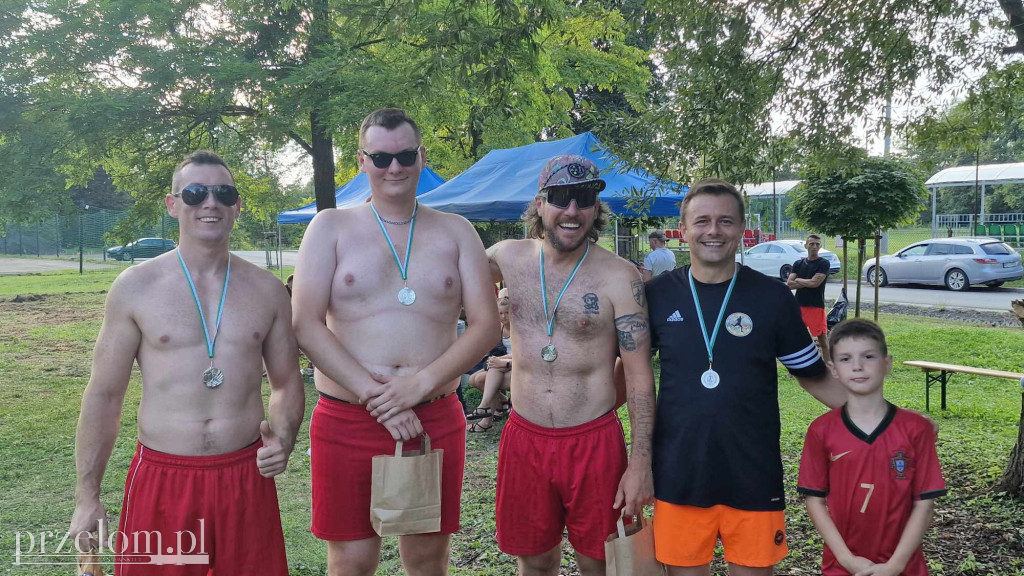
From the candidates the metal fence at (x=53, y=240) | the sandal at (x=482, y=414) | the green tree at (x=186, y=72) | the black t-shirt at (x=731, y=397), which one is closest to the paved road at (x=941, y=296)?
the green tree at (x=186, y=72)

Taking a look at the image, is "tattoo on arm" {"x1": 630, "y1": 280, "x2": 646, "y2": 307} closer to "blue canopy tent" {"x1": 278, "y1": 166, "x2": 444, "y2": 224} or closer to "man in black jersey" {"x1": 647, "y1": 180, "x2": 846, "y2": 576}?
"man in black jersey" {"x1": 647, "y1": 180, "x2": 846, "y2": 576}

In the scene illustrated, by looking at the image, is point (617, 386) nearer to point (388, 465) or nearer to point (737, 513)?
point (737, 513)

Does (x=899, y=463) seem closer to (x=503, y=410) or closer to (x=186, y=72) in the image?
(x=503, y=410)

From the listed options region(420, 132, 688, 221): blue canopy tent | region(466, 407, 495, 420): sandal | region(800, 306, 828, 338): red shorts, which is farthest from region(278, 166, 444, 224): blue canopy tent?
region(800, 306, 828, 338): red shorts

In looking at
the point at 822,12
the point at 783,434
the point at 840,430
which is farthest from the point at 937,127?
the point at 840,430

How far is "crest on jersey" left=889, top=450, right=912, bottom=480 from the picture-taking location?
2.68 m

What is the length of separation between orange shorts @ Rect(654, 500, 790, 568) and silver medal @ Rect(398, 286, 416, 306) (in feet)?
4.36

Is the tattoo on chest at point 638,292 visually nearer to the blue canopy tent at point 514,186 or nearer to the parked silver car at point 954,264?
the blue canopy tent at point 514,186

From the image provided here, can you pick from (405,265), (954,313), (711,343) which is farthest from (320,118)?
(954,313)

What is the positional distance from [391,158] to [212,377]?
Result: 1143mm

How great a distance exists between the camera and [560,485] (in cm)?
309

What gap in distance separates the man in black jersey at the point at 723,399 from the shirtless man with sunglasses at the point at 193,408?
1.56m

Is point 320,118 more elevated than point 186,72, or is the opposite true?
point 186,72

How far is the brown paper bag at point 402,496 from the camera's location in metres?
2.84
